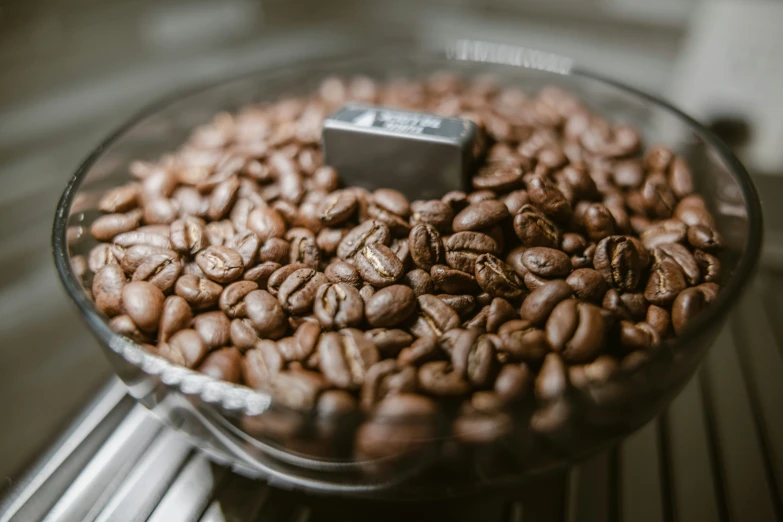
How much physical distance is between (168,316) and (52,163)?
768 millimetres

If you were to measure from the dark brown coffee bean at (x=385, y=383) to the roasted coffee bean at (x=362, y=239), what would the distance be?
17cm

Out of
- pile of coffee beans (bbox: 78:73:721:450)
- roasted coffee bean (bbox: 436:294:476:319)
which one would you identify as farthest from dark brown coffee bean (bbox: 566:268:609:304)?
Answer: roasted coffee bean (bbox: 436:294:476:319)

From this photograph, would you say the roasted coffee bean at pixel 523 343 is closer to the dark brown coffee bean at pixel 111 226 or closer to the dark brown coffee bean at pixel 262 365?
the dark brown coffee bean at pixel 262 365

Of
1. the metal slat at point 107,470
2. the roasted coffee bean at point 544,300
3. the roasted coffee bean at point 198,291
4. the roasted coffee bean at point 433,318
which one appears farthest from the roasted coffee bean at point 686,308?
the metal slat at point 107,470

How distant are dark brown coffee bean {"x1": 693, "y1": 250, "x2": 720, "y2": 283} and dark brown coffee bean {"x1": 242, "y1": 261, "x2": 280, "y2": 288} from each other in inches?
18.1

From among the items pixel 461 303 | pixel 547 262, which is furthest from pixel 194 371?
pixel 547 262

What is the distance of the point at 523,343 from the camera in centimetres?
55

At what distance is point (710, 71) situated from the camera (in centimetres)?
118

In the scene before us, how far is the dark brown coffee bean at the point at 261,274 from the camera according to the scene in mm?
647

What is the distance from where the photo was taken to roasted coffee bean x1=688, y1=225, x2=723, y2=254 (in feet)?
2.20

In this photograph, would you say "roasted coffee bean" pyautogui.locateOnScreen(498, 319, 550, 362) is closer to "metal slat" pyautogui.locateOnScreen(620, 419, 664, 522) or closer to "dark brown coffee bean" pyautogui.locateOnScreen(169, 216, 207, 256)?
"metal slat" pyautogui.locateOnScreen(620, 419, 664, 522)

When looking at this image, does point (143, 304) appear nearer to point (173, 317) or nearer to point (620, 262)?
point (173, 317)

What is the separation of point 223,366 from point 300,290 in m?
0.12

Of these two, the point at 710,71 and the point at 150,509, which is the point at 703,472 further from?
the point at 710,71
